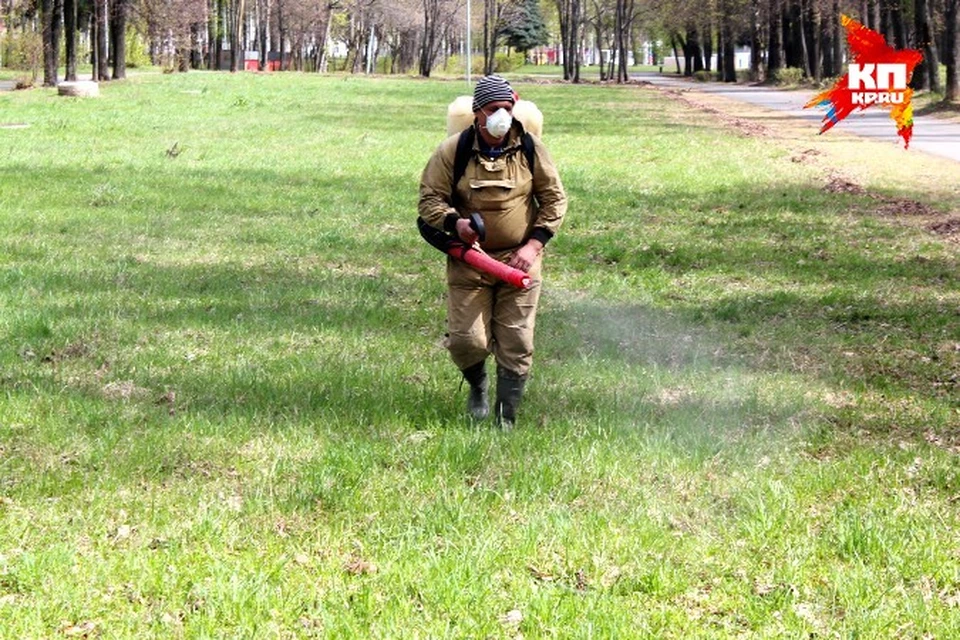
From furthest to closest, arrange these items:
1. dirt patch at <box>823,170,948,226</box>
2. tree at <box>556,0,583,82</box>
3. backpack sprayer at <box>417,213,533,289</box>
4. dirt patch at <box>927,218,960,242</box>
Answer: tree at <box>556,0,583,82</box>
dirt patch at <box>823,170,948,226</box>
dirt patch at <box>927,218,960,242</box>
backpack sprayer at <box>417,213,533,289</box>

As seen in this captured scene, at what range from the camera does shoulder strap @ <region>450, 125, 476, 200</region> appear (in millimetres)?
7234

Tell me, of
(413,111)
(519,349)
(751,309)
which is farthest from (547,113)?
(519,349)

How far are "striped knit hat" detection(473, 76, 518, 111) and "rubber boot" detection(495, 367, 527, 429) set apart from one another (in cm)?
144

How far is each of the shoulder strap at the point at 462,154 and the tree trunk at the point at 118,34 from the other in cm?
5735

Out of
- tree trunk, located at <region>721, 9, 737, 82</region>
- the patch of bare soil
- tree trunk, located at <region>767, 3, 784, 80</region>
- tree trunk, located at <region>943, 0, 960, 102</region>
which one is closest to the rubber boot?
the patch of bare soil

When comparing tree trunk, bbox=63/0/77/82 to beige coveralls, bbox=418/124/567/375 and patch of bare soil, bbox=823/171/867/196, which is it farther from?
beige coveralls, bbox=418/124/567/375

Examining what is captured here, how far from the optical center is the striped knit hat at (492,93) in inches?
275

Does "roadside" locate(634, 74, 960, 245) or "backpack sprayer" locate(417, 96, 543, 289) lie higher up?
"roadside" locate(634, 74, 960, 245)

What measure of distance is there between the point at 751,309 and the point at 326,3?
100796 millimetres

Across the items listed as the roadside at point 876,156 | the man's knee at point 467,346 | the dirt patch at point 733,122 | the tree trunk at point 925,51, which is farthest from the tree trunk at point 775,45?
the man's knee at point 467,346

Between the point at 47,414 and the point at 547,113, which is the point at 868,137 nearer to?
the point at 547,113

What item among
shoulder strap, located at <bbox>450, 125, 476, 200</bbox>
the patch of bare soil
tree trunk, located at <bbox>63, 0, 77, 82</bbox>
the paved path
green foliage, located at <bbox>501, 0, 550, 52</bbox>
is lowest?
shoulder strap, located at <bbox>450, 125, 476, 200</bbox>

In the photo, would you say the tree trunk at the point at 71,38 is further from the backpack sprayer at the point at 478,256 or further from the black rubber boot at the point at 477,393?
the backpack sprayer at the point at 478,256

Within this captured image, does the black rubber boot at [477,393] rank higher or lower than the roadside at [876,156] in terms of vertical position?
lower
